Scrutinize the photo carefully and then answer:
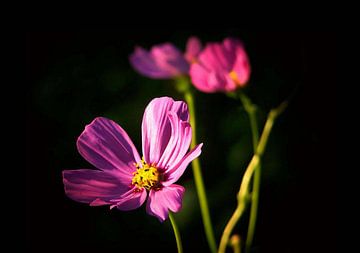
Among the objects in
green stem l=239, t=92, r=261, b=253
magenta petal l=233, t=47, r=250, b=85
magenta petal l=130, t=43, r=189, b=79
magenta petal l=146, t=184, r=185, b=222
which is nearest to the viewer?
magenta petal l=146, t=184, r=185, b=222

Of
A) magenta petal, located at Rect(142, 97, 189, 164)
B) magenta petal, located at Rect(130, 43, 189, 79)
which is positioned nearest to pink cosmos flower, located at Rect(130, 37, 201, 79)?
magenta petal, located at Rect(130, 43, 189, 79)

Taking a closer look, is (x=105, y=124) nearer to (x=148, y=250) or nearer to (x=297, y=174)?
(x=148, y=250)

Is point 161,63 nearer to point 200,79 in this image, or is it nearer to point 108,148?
point 200,79

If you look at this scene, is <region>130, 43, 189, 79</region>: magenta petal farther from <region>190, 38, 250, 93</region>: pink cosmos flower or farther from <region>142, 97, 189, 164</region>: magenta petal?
<region>142, 97, 189, 164</region>: magenta petal

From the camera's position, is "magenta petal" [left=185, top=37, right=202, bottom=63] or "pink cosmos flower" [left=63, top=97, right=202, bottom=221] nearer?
"pink cosmos flower" [left=63, top=97, right=202, bottom=221]

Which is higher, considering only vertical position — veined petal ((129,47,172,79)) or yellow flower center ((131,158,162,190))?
veined petal ((129,47,172,79))

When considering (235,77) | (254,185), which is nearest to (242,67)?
(235,77)

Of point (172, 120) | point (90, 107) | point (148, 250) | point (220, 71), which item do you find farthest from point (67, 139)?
point (172, 120)
